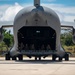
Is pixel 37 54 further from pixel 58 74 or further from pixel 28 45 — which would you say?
pixel 58 74

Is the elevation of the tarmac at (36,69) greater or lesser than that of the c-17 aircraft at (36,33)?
lesser

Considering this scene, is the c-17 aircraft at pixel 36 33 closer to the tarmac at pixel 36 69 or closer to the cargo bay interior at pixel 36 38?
the cargo bay interior at pixel 36 38

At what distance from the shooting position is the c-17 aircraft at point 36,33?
22.1 metres

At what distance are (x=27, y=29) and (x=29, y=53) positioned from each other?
248 cm

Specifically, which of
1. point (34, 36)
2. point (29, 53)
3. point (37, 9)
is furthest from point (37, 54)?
point (37, 9)

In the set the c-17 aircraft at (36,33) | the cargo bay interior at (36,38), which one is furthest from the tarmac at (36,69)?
the cargo bay interior at (36,38)

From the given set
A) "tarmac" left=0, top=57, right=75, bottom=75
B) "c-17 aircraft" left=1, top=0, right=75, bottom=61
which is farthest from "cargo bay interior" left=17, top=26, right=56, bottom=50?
"tarmac" left=0, top=57, right=75, bottom=75

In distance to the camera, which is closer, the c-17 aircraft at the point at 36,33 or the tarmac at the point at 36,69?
the tarmac at the point at 36,69

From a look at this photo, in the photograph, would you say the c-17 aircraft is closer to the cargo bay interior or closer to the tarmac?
the cargo bay interior

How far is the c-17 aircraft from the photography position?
22.1 metres

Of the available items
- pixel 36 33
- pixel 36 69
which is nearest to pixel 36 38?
pixel 36 33

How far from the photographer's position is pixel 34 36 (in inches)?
985

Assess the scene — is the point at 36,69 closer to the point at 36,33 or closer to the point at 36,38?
the point at 36,38

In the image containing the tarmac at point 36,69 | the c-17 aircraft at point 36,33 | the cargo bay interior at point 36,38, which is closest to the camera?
the tarmac at point 36,69
